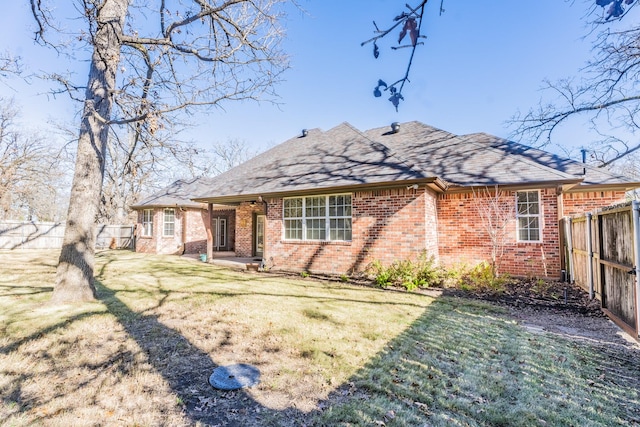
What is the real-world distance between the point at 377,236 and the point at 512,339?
199 inches

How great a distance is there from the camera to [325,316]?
5.67 meters

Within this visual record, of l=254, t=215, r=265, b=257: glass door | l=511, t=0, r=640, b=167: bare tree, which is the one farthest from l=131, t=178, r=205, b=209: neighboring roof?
l=511, t=0, r=640, b=167: bare tree

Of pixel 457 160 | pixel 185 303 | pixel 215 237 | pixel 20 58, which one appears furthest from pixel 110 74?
pixel 215 237

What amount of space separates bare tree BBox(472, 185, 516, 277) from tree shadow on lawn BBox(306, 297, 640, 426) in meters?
5.37

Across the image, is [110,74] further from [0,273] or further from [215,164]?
[215,164]

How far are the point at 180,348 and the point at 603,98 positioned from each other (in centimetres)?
1407

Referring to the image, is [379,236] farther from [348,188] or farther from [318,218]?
[318,218]

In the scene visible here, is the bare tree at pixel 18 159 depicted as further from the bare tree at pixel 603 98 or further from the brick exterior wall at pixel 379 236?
the bare tree at pixel 603 98

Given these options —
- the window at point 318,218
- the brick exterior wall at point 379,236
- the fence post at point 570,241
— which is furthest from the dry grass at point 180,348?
the fence post at point 570,241

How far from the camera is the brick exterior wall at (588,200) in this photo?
938 centimetres

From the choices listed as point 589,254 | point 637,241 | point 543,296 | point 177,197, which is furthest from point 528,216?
point 177,197

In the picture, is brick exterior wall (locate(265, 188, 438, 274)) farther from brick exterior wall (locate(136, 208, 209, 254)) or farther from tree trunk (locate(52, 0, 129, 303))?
brick exterior wall (locate(136, 208, 209, 254))

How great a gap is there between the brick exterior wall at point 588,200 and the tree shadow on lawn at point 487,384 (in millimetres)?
6816

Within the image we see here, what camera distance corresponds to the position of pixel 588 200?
9602 millimetres
